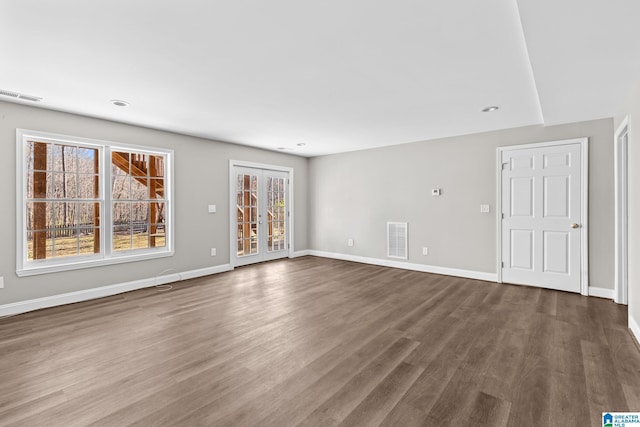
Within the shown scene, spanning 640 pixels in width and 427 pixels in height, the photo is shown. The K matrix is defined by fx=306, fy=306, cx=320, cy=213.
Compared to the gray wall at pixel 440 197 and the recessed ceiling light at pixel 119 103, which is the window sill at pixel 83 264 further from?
the gray wall at pixel 440 197

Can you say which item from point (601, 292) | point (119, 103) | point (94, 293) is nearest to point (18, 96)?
point (119, 103)

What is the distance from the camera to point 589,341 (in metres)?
2.77

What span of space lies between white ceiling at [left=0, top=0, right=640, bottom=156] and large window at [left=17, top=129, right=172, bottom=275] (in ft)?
2.03

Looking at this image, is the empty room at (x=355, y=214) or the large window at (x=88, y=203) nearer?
the empty room at (x=355, y=214)

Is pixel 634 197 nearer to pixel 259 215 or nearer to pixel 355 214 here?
pixel 355 214

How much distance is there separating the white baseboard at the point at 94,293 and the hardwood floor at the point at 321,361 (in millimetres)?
170

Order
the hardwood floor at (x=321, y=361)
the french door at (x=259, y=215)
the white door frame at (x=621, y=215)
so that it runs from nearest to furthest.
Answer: the hardwood floor at (x=321, y=361) → the white door frame at (x=621, y=215) → the french door at (x=259, y=215)

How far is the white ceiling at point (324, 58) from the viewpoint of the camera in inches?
75.1

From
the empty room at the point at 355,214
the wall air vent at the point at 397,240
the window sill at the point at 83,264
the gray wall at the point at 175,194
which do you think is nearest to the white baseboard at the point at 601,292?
the empty room at the point at 355,214

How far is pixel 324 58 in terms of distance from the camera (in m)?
2.55

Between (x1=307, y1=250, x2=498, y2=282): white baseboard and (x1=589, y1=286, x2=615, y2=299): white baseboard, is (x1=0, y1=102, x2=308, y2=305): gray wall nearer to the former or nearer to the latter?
(x1=307, y1=250, x2=498, y2=282): white baseboard

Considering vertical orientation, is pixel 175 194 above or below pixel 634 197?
above

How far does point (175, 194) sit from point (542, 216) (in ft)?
18.6

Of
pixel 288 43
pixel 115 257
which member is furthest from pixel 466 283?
pixel 115 257
